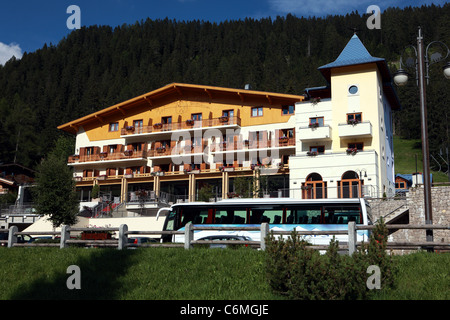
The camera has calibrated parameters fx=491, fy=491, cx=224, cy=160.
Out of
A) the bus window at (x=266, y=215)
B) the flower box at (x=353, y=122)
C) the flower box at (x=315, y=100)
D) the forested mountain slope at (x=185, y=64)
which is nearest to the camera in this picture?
the bus window at (x=266, y=215)

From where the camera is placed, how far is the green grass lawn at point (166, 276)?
1132cm

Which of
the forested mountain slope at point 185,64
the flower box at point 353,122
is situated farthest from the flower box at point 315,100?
the forested mountain slope at point 185,64

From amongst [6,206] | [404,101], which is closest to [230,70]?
[404,101]

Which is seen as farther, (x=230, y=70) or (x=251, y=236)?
(x=230, y=70)

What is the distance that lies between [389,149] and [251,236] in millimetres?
30999

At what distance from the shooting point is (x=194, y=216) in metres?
24.2

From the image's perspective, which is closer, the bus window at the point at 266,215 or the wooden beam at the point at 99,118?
the bus window at the point at 266,215

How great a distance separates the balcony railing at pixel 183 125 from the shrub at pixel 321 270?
39.8m

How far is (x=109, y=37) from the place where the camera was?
15812cm

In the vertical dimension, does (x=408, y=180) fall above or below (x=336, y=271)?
above

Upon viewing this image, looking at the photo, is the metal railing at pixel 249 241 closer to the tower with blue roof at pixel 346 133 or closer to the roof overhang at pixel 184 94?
the tower with blue roof at pixel 346 133

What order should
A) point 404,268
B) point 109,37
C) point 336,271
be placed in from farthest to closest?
point 109,37 < point 404,268 < point 336,271
